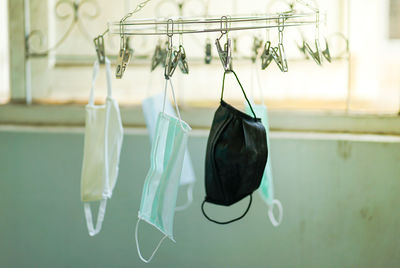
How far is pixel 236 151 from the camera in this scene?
1438 millimetres

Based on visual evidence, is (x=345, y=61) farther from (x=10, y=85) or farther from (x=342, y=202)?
(x=10, y=85)

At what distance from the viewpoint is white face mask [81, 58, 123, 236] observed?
1.76 meters

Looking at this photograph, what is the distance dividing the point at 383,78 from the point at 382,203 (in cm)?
57

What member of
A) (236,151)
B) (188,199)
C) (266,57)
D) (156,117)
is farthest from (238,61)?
(236,151)

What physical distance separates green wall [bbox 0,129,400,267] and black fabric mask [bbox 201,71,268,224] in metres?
0.69

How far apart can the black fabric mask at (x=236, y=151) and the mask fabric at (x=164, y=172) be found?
13 cm

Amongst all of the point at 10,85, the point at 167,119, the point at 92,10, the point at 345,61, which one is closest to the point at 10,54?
the point at 10,85

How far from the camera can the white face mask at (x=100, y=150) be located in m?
1.76

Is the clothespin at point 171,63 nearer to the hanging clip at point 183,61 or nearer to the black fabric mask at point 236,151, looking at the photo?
the hanging clip at point 183,61

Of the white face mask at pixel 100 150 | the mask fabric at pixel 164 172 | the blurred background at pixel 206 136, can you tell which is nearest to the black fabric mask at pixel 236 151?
the mask fabric at pixel 164 172

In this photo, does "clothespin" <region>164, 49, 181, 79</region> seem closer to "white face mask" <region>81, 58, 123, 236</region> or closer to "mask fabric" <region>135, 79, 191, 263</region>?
"mask fabric" <region>135, 79, 191, 263</region>

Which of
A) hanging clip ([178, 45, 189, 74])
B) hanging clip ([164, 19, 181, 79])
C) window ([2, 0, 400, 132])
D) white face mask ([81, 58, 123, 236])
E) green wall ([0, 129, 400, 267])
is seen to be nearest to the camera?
hanging clip ([164, 19, 181, 79])

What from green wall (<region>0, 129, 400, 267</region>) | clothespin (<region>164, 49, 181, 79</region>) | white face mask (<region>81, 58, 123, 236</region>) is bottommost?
green wall (<region>0, 129, 400, 267</region>)

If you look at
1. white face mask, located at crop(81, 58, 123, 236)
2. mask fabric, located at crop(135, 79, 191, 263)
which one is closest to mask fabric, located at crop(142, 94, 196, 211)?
white face mask, located at crop(81, 58, 123, 236)
